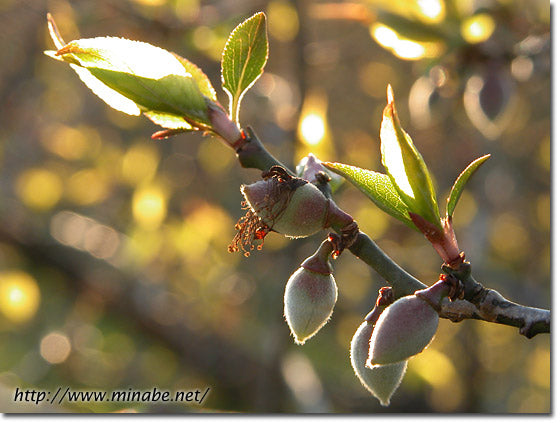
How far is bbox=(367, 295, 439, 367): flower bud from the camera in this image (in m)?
0.45

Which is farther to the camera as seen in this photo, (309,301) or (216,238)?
(216,238)

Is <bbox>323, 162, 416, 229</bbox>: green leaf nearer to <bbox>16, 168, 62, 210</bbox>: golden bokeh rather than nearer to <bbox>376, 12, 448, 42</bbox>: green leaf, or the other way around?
<bbox>376, 12, 448, 42</bbox>: green leaf

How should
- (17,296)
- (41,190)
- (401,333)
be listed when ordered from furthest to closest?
(41,190)
(17,296)
(401,333)

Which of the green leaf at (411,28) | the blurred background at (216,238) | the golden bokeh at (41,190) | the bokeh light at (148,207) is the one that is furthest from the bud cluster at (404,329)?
the golden bokeh at (41,190)

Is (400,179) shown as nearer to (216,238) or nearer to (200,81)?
(200,81)

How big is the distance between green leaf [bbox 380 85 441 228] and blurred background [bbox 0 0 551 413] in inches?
33.7

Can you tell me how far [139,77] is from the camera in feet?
1.68

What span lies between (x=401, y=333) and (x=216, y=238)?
155 cm

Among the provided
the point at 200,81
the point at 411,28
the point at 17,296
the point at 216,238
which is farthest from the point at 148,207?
the point at 200,81

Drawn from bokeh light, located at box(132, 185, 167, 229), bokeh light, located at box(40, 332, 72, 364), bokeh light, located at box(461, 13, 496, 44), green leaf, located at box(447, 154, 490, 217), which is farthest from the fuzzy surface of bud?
bokeh light, located at box(40, 332, 72, 364)

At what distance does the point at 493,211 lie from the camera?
6.10 ft

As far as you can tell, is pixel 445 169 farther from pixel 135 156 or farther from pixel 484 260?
pixel 135 156

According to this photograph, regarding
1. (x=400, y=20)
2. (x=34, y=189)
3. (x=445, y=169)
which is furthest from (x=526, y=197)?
(x=34, y=189)

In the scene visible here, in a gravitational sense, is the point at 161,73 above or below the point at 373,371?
above
